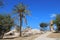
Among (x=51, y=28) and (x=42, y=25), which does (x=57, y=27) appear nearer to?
(x=51, y=28)

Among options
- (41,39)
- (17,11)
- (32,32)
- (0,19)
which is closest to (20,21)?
(17,11)

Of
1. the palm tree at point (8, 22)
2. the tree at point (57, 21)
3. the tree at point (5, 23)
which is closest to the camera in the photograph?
the tree at point (57, 21)

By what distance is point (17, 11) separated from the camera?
1758 inches

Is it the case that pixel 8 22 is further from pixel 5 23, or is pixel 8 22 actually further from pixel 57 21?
pixel 57 21

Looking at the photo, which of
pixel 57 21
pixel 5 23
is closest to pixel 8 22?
pixel 5 23

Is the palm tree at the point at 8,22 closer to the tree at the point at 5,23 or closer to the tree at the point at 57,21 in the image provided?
the tree at the point at 5,23

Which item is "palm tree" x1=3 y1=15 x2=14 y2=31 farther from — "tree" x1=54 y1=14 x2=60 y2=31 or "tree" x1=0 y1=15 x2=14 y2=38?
"tree" x1=54 y1=14 x2=60 y2=31

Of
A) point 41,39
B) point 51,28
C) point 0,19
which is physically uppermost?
point 0,19

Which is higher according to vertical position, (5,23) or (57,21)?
(5,23)

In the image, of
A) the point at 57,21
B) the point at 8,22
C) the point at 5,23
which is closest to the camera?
the point at 57,21

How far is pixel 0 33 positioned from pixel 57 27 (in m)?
18.5

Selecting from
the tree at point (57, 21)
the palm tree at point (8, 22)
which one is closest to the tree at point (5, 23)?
the palm tree at point (8, 22)

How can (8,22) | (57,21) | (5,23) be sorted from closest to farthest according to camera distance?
(57,21)
(5,23)
(8,22)

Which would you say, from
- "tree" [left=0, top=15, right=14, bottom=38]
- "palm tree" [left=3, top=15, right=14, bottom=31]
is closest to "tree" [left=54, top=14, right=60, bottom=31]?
"tree" [left=0, top=15, right=14, bottom=38]
